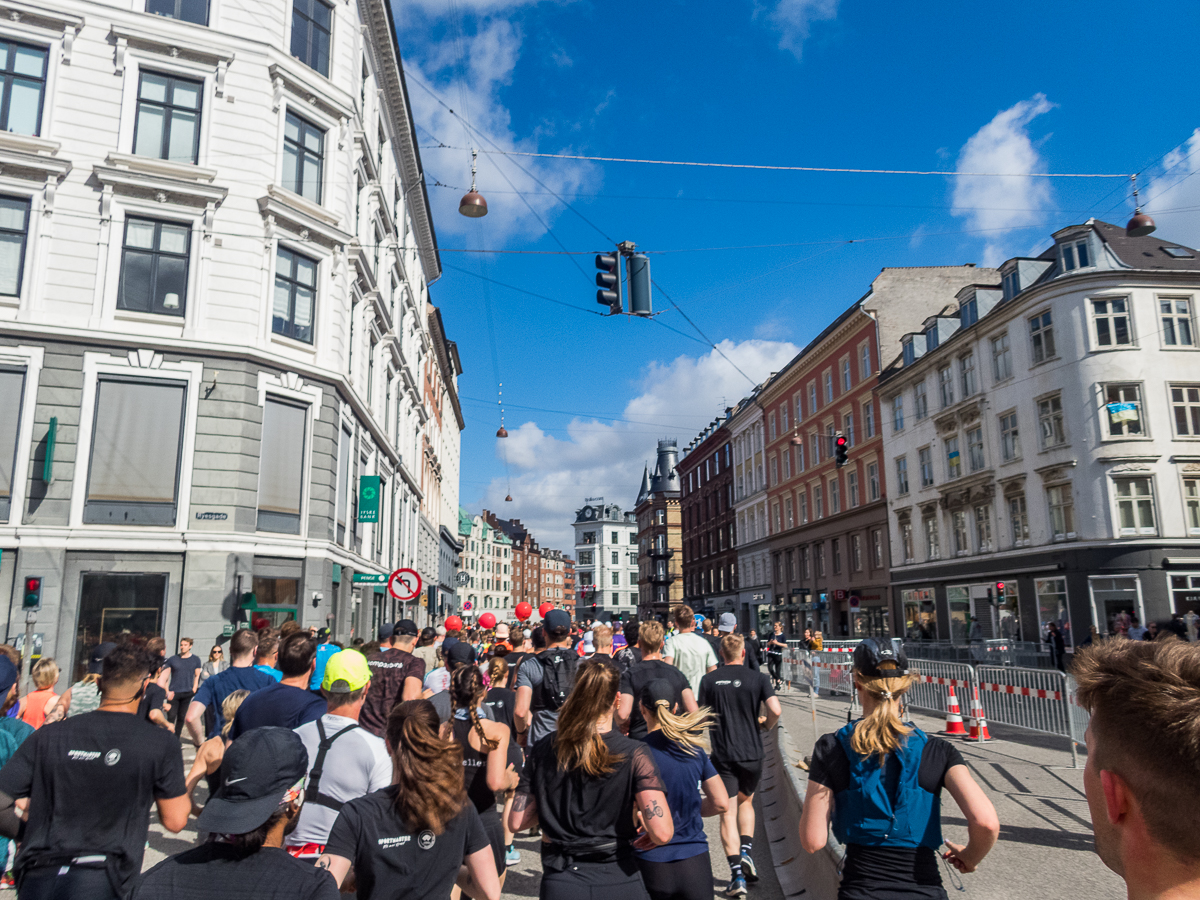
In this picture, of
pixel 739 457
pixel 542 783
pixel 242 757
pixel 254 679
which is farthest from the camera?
pixel 739 457

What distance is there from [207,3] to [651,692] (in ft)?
69.0

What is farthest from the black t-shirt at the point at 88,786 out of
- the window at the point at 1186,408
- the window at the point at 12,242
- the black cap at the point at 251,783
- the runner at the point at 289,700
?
the window at the point at 1186,408

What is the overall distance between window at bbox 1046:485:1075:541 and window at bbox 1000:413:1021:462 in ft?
7.62

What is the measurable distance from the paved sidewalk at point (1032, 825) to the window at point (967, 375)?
23539 mm

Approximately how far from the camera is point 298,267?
2055 cm

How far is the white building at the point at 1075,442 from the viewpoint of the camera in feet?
89.4

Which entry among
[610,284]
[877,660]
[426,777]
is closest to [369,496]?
[610,284]

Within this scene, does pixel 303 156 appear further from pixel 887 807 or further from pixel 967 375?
pixel 967 375

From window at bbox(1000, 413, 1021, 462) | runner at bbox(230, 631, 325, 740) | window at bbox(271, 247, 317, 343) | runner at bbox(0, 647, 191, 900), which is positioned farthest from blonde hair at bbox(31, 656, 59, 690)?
window at bbox(1000, 413, 1021, 462)

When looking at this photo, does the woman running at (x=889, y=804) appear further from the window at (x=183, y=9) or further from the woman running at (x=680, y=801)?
the window at (x=183, y=9)

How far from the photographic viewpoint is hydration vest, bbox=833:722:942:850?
3.33 meters

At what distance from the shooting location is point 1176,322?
28453mm

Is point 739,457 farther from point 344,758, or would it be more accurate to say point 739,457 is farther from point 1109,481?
point 344,758

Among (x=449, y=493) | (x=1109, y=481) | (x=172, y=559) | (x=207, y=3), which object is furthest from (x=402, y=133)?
(x=449, y=493)
